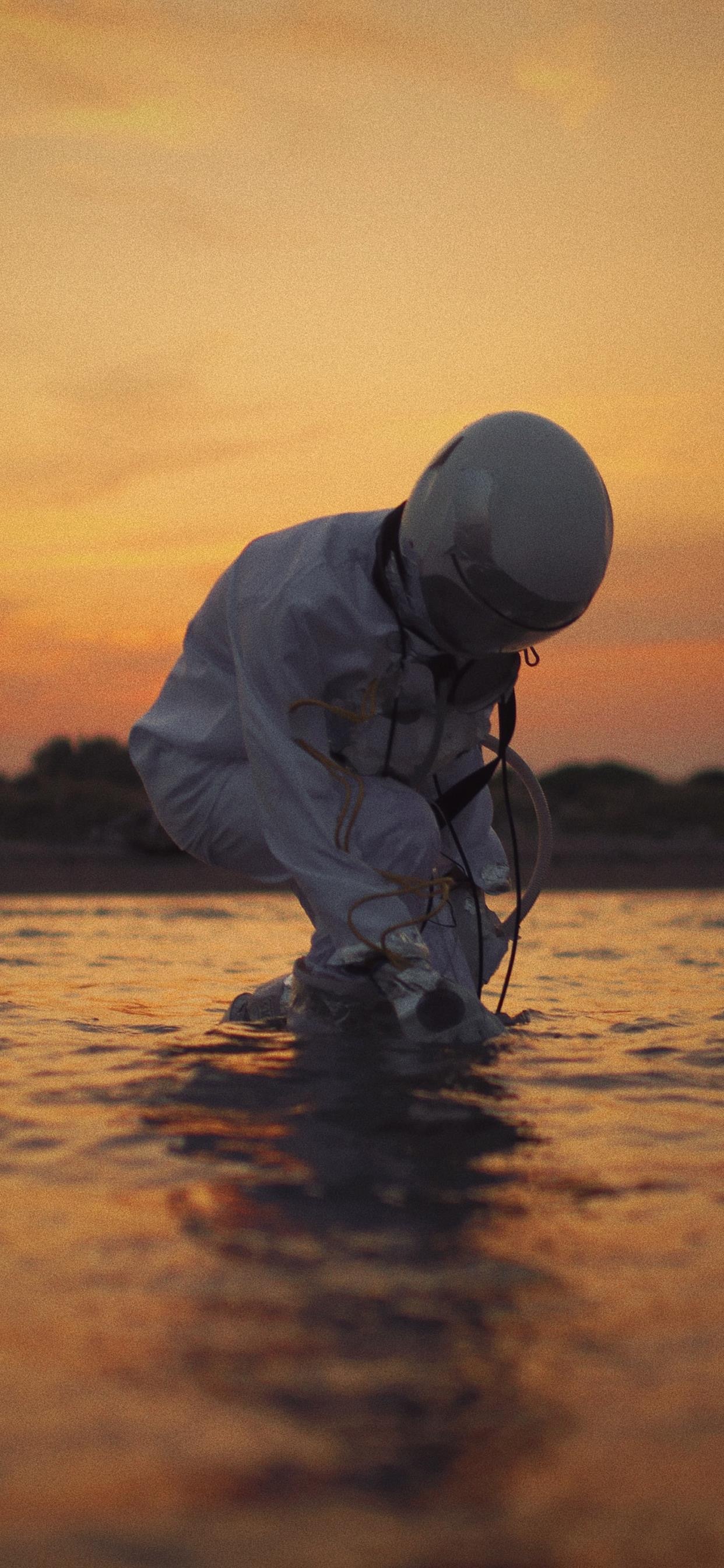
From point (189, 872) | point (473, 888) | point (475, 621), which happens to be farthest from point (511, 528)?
point (189, 872)

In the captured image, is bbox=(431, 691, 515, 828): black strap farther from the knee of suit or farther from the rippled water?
the rippled water

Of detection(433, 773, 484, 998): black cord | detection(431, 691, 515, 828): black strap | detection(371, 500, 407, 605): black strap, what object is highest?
detection(371, 500, 407, 605): black strap

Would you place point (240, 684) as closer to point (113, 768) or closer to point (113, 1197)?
point (113, 1197)

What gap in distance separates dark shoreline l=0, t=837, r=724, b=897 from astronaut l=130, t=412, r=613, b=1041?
714 cm

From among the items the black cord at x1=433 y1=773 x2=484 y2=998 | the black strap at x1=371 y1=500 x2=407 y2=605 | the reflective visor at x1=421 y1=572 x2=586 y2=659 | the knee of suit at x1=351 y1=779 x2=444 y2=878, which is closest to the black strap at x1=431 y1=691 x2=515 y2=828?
the black cord at x1=433 y1=773 x2=484 y2=998

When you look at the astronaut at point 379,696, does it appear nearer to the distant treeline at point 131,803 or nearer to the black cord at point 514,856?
the black cord at point 514,856

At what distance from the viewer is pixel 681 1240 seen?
169cm

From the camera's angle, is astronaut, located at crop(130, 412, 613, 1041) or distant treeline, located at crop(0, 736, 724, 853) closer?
astronaut, located at crop(130, 412, 613, 1041)

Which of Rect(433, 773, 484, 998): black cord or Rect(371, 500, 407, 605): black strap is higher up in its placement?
Rect(371, 500, 407, 605): black strap

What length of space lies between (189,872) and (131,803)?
10.5 ft

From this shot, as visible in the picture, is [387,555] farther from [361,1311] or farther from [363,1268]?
[361,1311]

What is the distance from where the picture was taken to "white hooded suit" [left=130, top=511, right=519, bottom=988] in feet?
10.1

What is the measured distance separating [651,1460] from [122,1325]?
1.78ft

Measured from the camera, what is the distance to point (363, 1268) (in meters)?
1.53
